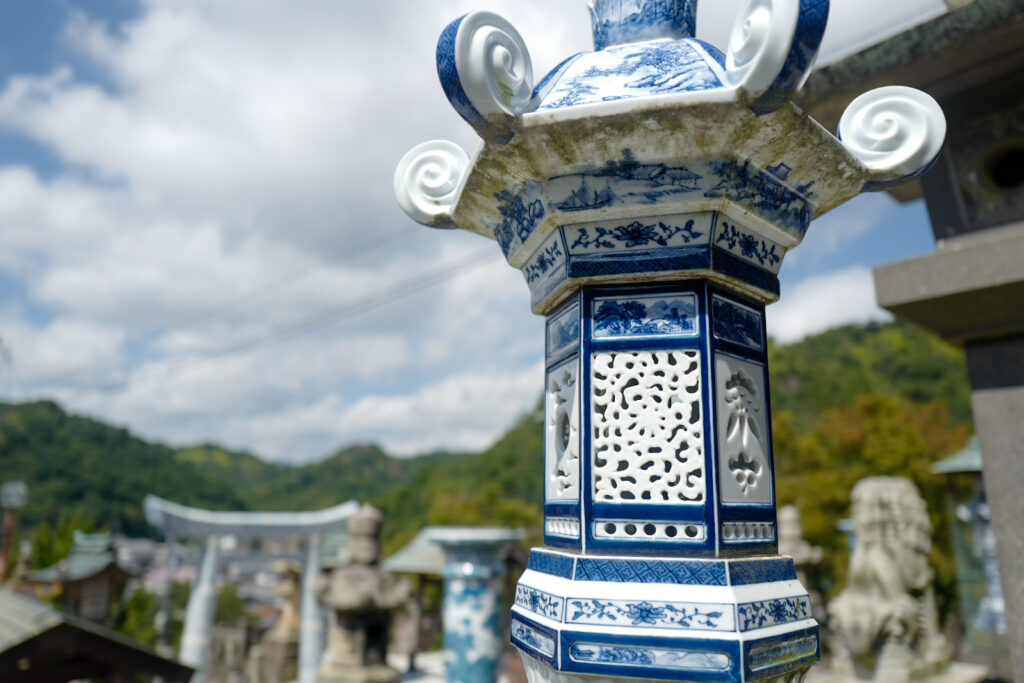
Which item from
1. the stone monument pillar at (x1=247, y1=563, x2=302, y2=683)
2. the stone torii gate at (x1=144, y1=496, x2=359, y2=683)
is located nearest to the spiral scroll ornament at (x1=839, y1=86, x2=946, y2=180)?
the stone torii gate at (x1=144, y1=496, x2=359, y2=683)

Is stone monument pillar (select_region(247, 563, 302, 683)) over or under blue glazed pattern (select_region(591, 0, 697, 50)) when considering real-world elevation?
under

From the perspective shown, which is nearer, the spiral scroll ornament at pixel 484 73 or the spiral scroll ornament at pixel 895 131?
the spiral scroll ornament at pixel 484 73

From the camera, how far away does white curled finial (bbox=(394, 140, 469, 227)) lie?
2580 mm

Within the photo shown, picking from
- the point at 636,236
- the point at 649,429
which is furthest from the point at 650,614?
the point at 636,236

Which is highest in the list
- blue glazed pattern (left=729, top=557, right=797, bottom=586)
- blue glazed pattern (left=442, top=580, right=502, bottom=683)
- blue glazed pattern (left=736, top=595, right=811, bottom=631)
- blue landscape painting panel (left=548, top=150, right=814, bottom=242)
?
blue landscape painting panel (left=548, top=150, right=814, bottom=242)

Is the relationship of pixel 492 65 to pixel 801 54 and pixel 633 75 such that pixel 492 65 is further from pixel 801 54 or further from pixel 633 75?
pixel 801 54

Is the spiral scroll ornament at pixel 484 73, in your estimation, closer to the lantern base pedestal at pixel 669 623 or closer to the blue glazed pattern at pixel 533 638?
the lantern base pedestal at pixel 669 623

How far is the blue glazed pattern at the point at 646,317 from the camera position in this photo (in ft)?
7.06

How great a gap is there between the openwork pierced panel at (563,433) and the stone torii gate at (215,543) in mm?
8314

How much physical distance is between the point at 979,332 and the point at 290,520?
36.1 ft

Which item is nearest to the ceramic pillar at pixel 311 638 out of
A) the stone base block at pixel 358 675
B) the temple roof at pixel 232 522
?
the stone base block at pixel 358 675

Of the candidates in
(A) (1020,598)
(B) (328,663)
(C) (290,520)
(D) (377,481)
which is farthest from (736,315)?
(D) (377,481)

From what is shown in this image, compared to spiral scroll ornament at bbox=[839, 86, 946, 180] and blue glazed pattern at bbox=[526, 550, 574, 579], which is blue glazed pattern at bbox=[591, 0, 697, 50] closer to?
spiral scroll ornament at bbox=[839, 86, 946, 180]

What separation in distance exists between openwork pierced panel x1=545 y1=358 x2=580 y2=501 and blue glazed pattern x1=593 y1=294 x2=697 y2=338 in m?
0.16
